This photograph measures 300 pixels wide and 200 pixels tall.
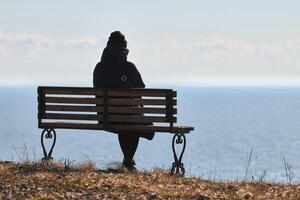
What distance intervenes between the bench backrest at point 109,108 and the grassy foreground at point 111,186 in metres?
1.20

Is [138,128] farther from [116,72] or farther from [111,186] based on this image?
[111,186]

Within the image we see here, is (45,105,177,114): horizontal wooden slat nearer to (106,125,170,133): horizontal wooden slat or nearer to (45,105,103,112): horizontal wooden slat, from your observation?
(45,105,103,112): horizontal wooden slat

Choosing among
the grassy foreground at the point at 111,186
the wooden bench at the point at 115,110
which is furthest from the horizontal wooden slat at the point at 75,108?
the grassy foreground at the point at 111,186

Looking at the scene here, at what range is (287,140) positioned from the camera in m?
171

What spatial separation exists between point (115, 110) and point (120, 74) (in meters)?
0.72

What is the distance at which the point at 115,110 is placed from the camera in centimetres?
1403

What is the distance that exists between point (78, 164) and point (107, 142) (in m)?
150

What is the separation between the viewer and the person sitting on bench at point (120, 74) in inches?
563

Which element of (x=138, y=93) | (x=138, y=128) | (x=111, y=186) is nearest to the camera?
(x=111, y=186)

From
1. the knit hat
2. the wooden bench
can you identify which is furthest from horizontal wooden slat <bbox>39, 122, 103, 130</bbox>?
the knit hat

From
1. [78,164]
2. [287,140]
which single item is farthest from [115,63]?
[287,140]

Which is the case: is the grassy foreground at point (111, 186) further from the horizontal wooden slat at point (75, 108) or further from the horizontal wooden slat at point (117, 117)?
the horizontal wooden slat at point (75, 108)

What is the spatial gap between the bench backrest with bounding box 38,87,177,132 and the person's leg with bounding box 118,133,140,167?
394mm

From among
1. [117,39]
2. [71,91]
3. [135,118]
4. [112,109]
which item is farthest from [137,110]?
[117,39]
